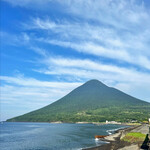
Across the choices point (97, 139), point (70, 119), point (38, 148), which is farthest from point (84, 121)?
point (38, 148)

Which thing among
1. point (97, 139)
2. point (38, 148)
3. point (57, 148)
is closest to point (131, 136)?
point (97, 139)

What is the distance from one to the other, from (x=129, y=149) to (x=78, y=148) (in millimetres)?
13130

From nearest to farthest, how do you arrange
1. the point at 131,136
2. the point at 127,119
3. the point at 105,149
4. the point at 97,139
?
the point at 105,149 → the point at 131,136 → the point at 97,139 → the point at 127,119

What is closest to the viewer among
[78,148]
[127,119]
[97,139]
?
[78,148]

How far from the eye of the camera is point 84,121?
18862cm

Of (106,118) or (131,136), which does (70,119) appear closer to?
(106,118)

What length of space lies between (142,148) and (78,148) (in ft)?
51.1

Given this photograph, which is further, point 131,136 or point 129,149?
point 131,136

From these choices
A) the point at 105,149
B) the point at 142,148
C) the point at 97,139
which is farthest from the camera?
the point at 97,139

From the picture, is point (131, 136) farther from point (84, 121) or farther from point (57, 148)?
point (84, 121)

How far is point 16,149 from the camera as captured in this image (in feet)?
166

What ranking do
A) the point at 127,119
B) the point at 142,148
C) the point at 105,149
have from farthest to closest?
1. the point at 127,119
2. the point at 105,149
3. the point at 142,148

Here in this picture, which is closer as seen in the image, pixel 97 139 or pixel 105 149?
pixel 105 149

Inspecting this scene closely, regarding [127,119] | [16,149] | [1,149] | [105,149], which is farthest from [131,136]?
[127,119]
